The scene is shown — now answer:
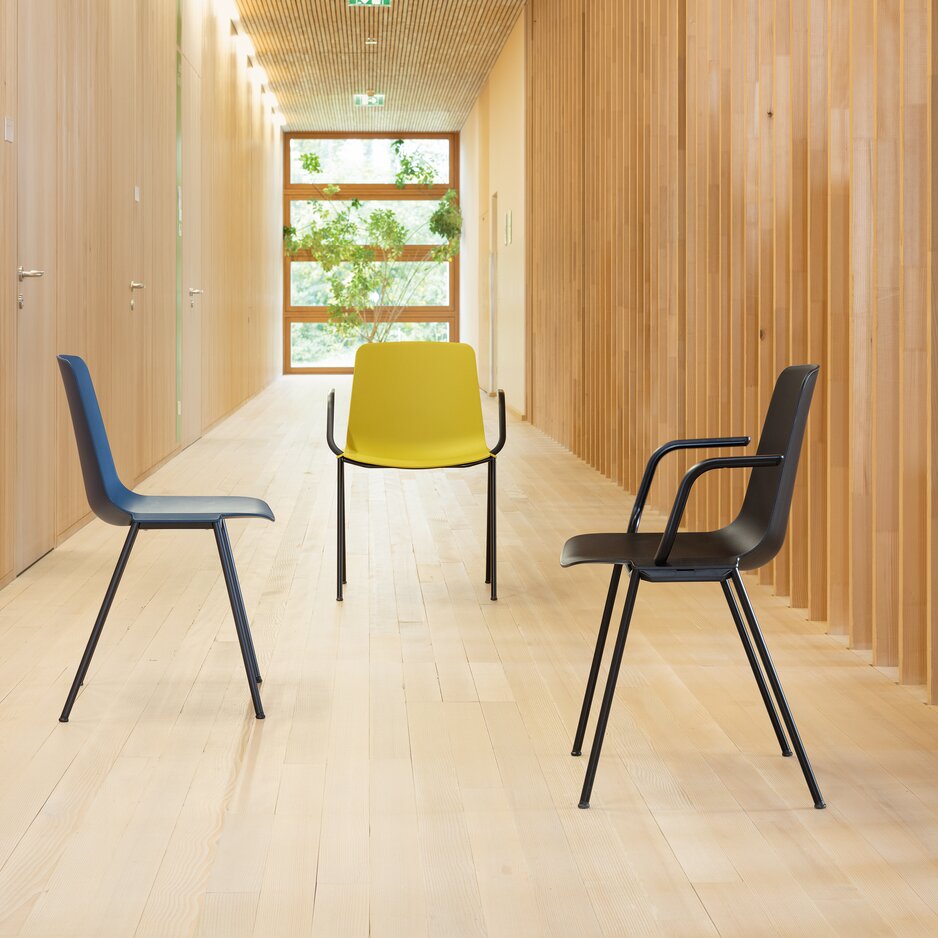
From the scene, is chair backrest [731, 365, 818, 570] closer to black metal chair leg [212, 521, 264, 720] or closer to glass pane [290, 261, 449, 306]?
black metal chair leg [212, 521, 264, 720]

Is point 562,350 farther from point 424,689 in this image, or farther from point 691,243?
point 424,689

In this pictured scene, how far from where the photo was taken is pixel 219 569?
423 cm

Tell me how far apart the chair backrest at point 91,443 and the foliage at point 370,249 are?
14.8 m

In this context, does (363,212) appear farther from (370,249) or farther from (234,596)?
(234,596)

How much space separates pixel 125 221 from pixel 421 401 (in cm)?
276

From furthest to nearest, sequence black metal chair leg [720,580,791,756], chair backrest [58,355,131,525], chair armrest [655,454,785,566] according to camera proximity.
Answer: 1. chair backrest [58,355,131,525]
2. black metal chair leg [720,580,791,756]
3. chair armrest [655,454,785,566]

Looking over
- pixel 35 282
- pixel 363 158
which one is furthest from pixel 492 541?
pixel 363 158

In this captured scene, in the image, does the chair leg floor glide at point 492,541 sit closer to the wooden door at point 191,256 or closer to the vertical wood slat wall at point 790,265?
the vertical wood slat wall at point 790,265

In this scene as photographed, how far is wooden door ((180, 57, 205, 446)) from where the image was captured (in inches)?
323

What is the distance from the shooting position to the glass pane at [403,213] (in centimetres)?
1788

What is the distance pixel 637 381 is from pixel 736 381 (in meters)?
1.79

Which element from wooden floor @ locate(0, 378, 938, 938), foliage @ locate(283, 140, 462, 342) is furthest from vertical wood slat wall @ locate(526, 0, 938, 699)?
foliage @ locate(283, 140, 462, 342)

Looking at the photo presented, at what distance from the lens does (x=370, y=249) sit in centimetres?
1759

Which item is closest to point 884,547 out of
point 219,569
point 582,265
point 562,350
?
point 219,569
